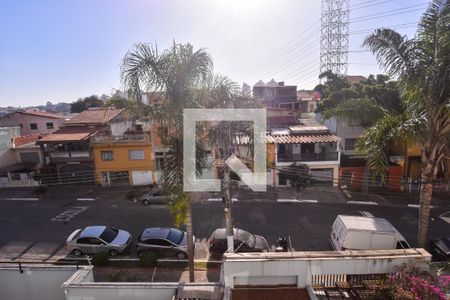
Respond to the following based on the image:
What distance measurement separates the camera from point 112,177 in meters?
26.5

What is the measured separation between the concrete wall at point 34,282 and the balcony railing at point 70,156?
17.3 m

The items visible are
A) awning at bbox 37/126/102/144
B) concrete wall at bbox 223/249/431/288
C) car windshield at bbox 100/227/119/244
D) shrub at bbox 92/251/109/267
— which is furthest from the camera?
awning at bbox 37/126/102/144

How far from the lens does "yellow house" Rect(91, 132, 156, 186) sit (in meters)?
25.7

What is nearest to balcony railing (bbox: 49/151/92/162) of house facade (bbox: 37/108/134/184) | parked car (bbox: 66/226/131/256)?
house facade (bbox: 37/108/134/184)

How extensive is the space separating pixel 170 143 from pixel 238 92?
10.5 ft

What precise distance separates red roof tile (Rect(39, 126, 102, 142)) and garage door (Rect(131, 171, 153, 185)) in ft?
17.7

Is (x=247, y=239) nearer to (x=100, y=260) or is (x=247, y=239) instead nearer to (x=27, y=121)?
(x=100, y=260)

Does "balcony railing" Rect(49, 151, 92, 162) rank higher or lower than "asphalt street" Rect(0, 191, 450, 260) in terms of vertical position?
higher

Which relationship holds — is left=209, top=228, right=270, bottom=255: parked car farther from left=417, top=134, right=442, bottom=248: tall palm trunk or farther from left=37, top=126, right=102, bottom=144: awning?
left=37, top=126, right=102, bottom=144: awning

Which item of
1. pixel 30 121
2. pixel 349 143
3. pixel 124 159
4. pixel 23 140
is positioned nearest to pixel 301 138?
pixel 349 143

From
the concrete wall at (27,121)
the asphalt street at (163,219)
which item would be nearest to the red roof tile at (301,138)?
the asphalt street at (163,219)

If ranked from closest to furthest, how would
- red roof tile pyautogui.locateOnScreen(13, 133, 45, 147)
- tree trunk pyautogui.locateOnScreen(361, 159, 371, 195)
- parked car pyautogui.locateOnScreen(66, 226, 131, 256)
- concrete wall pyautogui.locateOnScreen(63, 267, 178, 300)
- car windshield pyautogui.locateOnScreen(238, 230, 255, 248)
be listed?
concrete wall pyautogui.locateOnScreen(63, 267, 178, 300) < car windshield pyautogui.locateOnScreen(238, 230, 255, 248) < parked car pyautogui.locateOnScreen(66, 226, 131, 256) < tree trunk pyautogui.locateOnScreen(361, 159, 371, 195) < red roof tile pyautogui.locateOnScreen(13, 133, 45, 147)

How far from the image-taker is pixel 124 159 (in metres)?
26.0

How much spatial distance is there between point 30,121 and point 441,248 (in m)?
46.2
